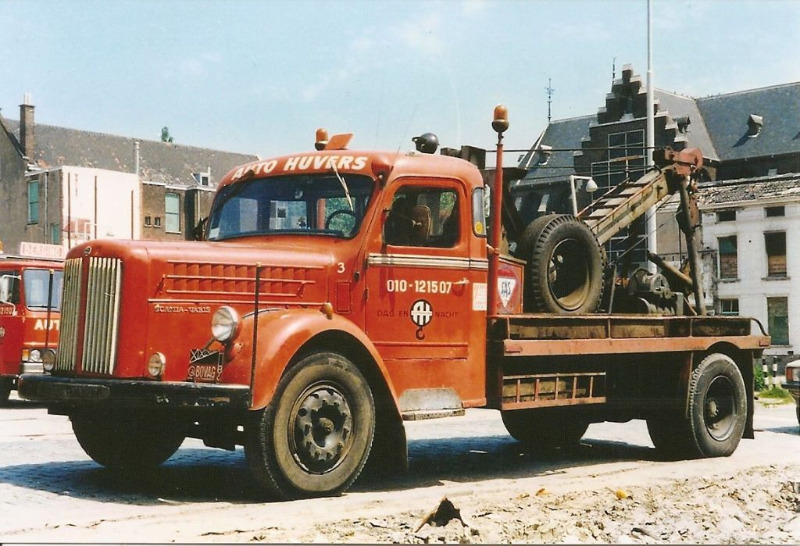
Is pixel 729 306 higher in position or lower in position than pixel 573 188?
higher

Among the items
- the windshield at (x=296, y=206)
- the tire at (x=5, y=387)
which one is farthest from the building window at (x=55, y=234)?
the windshield at (x=296, y=206)

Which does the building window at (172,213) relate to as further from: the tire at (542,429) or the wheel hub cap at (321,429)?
the wheel hub cap at (321,429)

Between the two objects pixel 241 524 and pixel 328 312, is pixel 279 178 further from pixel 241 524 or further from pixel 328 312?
pixel 241 524

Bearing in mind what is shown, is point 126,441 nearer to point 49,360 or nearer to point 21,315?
point 49,360

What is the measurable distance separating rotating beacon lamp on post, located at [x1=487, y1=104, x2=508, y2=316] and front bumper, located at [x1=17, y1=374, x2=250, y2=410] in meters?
2.81

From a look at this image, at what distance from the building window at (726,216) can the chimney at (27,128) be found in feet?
115

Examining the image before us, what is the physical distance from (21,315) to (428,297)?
11.6 metres

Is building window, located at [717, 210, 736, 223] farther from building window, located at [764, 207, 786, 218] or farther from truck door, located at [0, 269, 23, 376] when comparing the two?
truck door, located at [0, 269, 23, 376]

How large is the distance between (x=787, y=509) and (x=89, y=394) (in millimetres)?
5044

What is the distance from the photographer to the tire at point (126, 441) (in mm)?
8570

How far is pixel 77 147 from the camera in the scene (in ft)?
189

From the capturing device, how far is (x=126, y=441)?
884cm

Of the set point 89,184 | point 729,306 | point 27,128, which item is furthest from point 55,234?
point 729,306

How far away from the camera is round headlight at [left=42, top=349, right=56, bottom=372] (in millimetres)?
8320
